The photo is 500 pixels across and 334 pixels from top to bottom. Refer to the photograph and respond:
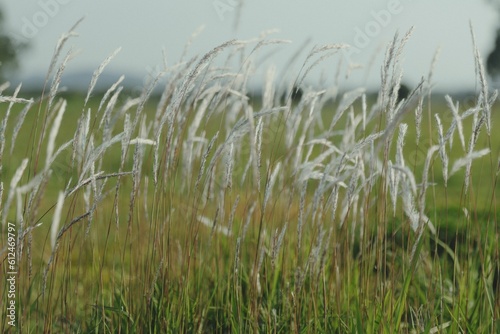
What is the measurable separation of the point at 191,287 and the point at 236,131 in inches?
41.5

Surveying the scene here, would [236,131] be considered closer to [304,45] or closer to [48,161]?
[48,161]

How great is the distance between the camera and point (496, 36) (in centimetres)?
2456

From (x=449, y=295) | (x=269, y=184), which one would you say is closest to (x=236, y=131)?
(x=269, y=184)

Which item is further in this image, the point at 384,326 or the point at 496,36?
the point at 496,36

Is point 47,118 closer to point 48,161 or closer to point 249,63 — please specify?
point 48,161

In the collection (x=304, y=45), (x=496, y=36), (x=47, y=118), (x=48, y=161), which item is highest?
(x=496, y=36)

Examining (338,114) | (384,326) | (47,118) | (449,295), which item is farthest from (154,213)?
(449,295)

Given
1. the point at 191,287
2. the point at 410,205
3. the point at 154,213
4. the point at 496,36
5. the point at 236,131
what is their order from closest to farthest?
the point at 236,131, the point at 410,205, the point at 154,213, the point at 191,287, the point at 496,36

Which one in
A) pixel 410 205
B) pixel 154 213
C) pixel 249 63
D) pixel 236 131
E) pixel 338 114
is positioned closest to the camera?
pixel 236 131

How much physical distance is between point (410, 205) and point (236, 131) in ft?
1.55

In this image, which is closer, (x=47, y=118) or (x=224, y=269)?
(x=47, y=118)

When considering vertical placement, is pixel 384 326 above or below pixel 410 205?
below

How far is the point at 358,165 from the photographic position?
1610 mm

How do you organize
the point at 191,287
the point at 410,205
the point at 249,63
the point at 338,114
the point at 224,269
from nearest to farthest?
the point at 410,205, the point at 338,114, the point at 191,287, the point at 249,63, the point at 224,269
